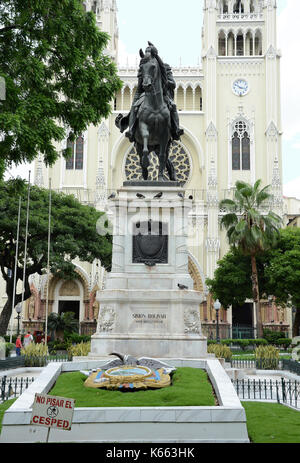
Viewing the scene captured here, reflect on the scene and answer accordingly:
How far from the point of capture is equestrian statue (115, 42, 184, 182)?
1241cm

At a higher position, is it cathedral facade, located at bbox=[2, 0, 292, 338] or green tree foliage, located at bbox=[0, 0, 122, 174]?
cathedral facade, located at bbox=[2, 0, 292, 338]

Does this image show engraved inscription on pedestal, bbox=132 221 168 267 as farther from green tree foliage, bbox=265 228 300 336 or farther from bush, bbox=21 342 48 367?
green tree foliage, bbox=265 228 300 336

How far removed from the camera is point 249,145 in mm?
47000

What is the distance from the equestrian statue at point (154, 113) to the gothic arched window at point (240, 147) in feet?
114

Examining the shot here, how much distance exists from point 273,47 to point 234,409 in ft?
154

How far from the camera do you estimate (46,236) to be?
3019cm

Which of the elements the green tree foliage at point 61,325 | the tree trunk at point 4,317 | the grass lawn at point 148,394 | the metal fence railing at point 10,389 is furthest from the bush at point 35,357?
the green tree foliage at point 61,325

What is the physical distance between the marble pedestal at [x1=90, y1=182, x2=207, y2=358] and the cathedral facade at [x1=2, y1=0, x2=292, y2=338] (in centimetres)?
3170

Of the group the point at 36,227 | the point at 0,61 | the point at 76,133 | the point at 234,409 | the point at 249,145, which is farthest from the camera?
the point at 249,145

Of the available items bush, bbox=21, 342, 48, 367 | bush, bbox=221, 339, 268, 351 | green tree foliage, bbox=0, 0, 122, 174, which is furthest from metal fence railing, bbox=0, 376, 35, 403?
bush, bbox=221, 339, 268, 351

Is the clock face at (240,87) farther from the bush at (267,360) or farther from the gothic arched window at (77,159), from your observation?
A: the bush at (267,360)
